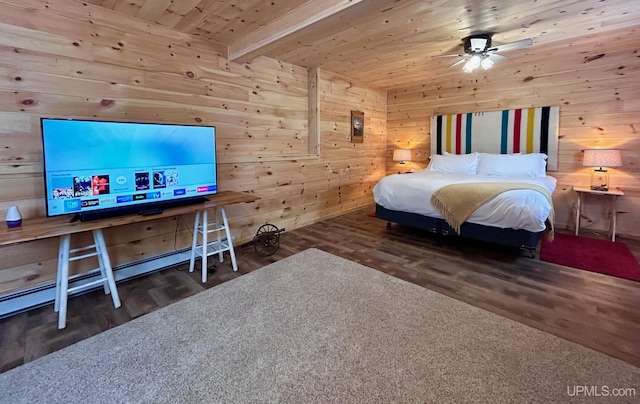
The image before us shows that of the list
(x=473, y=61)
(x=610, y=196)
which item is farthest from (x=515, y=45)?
(x=610, y=196)

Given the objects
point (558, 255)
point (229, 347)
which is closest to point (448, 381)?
point (229, 347)

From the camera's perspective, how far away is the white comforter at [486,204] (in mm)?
2736

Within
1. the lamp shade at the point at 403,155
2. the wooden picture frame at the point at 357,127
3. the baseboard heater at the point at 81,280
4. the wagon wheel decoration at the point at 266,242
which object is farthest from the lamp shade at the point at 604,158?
the baseboard heater at the point at 81,280

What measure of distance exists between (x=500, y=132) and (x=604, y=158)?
135 centimetres

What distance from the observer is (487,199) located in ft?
9.68

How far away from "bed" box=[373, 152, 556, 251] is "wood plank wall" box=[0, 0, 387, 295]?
133 cm

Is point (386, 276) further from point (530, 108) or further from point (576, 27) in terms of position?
point (530, 108)

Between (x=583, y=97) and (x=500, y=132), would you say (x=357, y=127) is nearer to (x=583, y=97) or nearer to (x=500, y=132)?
(x=500, y=132)

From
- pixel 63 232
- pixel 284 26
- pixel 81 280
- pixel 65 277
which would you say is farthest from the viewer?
pixel 284 26

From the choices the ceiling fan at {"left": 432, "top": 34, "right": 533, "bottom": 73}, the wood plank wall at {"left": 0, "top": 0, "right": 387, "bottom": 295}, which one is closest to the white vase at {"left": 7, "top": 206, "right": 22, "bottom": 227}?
the wood plank wall at {"left": 0, "top": 0, "right": 387, "bottom": 295}

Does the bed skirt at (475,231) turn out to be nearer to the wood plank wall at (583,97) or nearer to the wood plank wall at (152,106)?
the wood plank wall at (152,106)

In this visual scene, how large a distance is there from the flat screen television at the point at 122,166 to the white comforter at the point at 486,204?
2.18 m

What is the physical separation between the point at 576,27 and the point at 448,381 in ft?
11.6

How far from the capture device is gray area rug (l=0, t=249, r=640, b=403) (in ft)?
4.47
